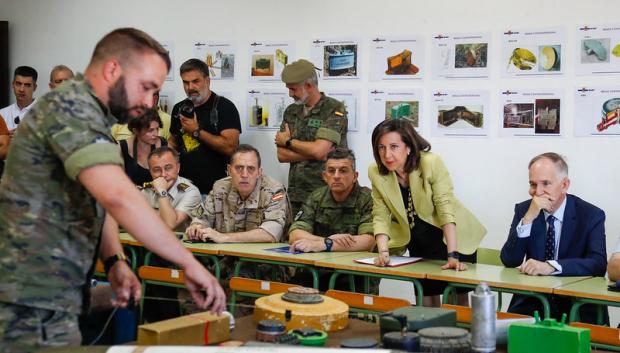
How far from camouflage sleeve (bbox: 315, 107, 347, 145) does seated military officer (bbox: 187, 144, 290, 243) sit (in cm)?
53

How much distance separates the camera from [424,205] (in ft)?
15.9

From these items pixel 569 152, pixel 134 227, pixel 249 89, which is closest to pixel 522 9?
pixel 569 152

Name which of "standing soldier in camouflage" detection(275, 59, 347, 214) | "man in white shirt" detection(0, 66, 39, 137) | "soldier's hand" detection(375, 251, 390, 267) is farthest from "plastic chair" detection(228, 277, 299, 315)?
"man in white shirt" detection(0, 66, 39, 137)

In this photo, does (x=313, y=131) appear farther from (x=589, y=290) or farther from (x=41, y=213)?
(x=41, y=213)

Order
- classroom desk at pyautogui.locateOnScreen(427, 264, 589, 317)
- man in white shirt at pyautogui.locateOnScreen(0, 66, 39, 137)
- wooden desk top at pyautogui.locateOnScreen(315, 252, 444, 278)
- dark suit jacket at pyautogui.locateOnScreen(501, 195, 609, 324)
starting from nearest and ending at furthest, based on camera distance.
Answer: classroom desk at pyautogui.locateOnScreen(427, 264, 589, 317) → dark suit jacket at pyautogui.locateOnScreen(501, 195, 609, 324) → wooden desk top at pyautogui.locateOnScreen(315, 252, 444, 278) → man in white shirt at pyautogui.locateOnScreen(0, 66, 39, 137)

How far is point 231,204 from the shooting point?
579cm

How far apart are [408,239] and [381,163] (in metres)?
0.48

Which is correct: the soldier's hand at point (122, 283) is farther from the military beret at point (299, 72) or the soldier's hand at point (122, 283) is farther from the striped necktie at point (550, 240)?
the military beret at point (299, 72)

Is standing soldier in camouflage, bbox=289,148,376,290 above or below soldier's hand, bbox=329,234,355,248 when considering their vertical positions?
above

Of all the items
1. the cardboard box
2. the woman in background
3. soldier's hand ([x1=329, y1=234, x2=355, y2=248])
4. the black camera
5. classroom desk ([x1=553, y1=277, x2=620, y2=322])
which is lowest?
classroom desk ([x1=553, y1=277, x2=620, y2=322])

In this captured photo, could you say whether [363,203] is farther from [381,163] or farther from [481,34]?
[481,34]

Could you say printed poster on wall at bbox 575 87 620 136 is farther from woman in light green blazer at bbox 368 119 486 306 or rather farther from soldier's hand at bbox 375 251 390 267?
soldier's hand at bbox 375 251 390 267

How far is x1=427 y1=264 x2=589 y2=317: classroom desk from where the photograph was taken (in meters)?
4.09

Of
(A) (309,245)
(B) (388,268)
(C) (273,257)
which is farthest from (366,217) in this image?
(B) (388,268)
